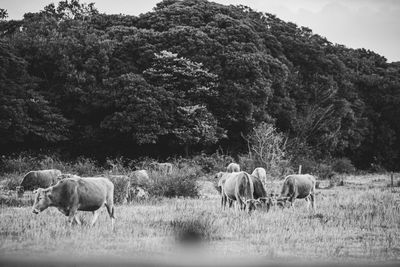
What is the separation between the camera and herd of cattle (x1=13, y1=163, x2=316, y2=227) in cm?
1269

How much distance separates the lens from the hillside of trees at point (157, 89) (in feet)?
113

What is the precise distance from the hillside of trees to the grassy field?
18775 mm

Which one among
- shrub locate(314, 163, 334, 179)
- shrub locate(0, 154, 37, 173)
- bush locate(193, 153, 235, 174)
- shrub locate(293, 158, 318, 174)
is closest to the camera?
shrub locate(0, 154, 37, 173)

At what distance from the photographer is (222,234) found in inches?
460

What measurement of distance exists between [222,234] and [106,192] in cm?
375

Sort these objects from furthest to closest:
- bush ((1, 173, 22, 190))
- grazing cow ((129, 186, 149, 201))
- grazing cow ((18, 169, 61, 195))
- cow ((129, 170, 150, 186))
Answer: bush ((1, 173, 22, 190))
cow ((129, 170, 150, 186))
grazing cow ((18, 169, 61, 195))
grazing cow ((129, 186, 149, 201))

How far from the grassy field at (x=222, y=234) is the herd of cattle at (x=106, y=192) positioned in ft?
1.66

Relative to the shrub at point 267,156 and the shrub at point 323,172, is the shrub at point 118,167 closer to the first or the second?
the shrub at point 267,156

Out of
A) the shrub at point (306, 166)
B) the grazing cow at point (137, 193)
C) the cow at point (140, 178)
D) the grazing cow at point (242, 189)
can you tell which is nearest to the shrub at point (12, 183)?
the cow at point (140, 178)

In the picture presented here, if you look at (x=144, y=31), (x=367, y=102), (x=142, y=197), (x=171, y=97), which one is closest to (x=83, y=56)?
(x=144, y=31)

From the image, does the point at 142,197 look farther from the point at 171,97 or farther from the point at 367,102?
the point at 367,102

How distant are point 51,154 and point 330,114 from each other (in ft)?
85.9

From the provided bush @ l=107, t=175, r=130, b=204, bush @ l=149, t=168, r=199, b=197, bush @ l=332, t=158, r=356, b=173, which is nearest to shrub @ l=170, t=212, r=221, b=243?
bush @ l=107, t=175, r=130, b=204

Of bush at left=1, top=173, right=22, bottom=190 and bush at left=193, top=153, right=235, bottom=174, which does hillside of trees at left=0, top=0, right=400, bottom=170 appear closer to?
bush at left=193, top=153, right=235, bottom=174
